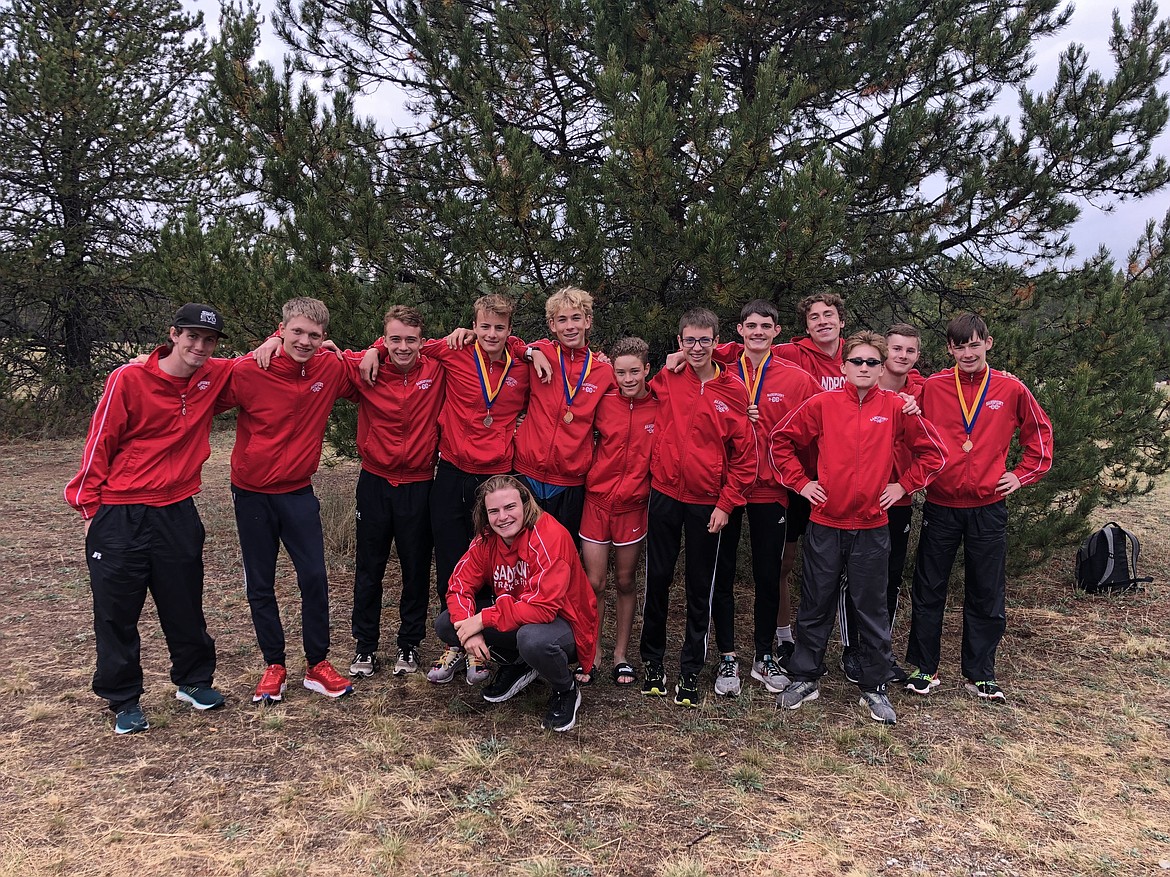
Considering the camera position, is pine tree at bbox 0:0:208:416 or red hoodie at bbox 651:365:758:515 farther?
pine tree at bbox 0:0:208:416

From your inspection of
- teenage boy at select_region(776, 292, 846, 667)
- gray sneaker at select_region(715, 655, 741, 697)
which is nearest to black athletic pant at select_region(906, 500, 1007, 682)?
teenage boy at select_region(776, 292, 846, 667)

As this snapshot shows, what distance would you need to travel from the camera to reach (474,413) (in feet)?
13.5

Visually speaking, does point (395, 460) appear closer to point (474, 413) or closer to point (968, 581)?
point (474, 413)

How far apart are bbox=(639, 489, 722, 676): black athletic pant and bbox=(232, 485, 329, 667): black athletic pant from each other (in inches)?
68.8

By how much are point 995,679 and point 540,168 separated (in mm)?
4068

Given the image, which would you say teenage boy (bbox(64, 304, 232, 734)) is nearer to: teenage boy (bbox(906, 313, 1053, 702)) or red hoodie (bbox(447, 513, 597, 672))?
red hoodie (bbox(447, 513, 597, 672))

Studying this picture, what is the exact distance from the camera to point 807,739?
11.9ft

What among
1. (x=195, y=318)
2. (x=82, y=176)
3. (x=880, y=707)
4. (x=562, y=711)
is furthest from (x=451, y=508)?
(x=82, y=176)

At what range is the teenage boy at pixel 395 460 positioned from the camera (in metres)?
4.05

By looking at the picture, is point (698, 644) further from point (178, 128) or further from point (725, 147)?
point (178, 128)

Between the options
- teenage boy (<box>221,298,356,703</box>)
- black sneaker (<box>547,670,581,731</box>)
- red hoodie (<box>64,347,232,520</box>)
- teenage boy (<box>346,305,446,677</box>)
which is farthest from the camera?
teenage boy (<box>346,305,446,677</box>)

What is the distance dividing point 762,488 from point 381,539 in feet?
6.92

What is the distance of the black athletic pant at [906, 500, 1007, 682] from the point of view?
13.4 ft

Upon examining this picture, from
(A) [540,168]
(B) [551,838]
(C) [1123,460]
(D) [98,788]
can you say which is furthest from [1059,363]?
(D) [98,788]
